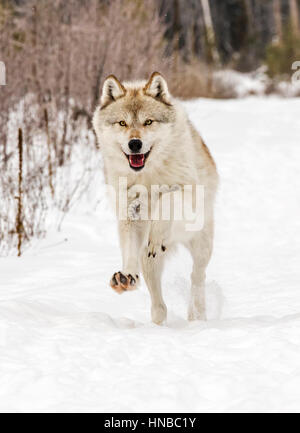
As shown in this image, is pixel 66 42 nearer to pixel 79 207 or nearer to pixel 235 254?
pixel 79 207

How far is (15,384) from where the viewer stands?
7.91 ft

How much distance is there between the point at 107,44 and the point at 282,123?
5.68 metres

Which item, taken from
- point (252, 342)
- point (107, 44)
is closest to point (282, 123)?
point (107, 44)

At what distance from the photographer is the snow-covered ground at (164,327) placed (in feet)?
7.71

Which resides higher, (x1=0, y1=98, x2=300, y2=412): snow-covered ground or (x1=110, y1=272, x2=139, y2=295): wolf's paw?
(x1=110, y1=272, x2=139, y2=295): wolf's paw

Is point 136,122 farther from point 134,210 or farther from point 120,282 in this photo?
point 120,282

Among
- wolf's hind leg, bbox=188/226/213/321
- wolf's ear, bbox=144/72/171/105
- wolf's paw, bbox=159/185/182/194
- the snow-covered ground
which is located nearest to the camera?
the snow-covered ground

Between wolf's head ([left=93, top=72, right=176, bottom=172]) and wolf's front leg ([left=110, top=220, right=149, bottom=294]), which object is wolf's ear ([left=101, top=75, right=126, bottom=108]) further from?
wolf's front leg ([left=110, top=220, right=149, bottom=294])

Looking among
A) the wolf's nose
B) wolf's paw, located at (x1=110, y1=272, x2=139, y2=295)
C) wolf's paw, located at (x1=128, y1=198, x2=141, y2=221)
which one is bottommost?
wolf's paw, located at (x1=110, y1=272, x2=139, y2=295)

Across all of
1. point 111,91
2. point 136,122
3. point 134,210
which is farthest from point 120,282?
point 111,91

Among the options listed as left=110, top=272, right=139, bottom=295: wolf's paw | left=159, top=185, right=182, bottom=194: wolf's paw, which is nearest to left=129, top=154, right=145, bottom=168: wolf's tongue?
left=159, top=185, right=182, bottom=194: wolf's paw

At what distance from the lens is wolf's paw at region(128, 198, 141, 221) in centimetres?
386

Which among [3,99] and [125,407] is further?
[3,99]

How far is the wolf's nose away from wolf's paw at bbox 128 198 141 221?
1.22ft
